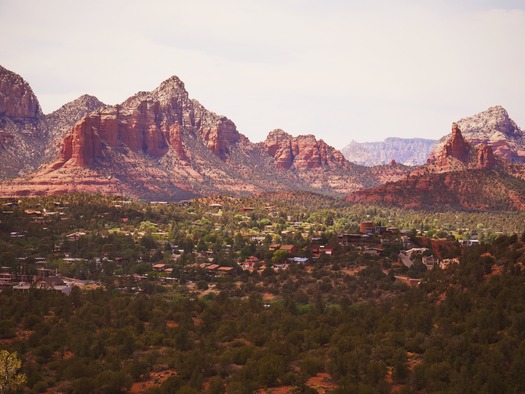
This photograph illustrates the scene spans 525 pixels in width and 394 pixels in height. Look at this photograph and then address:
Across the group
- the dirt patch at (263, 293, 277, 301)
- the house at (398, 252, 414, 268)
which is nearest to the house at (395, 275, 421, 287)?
the house at (398, 252, 414, 268)

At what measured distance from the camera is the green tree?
1658 inches

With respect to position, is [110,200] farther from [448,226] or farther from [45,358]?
[45,358]

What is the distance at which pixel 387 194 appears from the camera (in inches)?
7387

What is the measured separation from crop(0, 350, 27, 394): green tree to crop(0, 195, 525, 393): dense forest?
120cm

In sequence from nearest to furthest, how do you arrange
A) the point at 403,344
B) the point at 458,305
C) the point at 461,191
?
the point at 403,344 → the point at 458,305 → the point at 461,191

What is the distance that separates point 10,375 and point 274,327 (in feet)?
67.2

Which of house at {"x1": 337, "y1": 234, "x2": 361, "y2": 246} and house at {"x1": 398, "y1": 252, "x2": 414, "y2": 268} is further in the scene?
house at {"x1": 337, "y1": 234, "x2": 361, "y2": 246}

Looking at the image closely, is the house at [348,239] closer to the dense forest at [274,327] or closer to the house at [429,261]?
the dense forest at [274,327]

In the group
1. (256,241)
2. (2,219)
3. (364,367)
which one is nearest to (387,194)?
(256,241)

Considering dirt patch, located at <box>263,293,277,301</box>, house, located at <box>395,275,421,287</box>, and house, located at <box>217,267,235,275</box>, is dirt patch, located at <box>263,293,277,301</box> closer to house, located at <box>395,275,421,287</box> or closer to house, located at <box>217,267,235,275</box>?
house, located at <box>217,267,235,275</box>

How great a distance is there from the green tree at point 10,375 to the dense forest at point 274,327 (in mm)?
1203

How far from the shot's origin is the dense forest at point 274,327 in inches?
1698

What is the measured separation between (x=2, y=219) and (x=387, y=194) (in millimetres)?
100922

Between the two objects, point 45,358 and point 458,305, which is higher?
point 458,305
